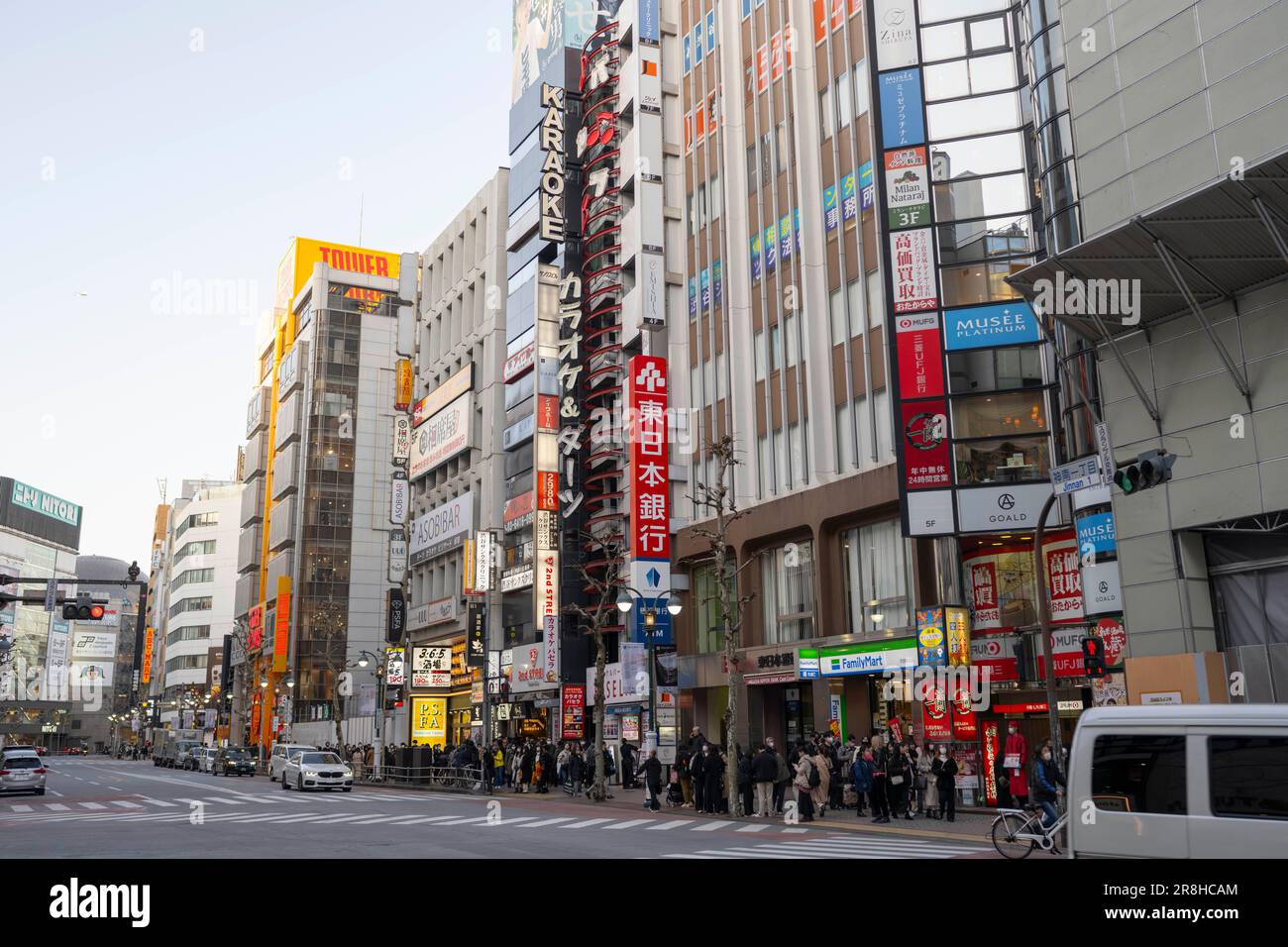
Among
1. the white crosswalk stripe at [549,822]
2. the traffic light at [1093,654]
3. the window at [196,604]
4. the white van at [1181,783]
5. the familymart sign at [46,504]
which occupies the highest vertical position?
the familymart sign at [46,504]

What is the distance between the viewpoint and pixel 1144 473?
1741cm

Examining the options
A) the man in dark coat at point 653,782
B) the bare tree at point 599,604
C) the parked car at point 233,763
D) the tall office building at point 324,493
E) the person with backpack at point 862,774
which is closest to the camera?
the person with backpack at point 862,774

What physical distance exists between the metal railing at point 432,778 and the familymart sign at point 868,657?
41.4ft

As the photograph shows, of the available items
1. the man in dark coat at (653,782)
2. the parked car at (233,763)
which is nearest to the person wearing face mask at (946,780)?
the man in dark coat at (653,782)

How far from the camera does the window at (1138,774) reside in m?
8.77

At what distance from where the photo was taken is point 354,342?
106 metres

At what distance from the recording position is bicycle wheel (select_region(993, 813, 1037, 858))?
1655cm

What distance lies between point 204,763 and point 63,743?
12480cm

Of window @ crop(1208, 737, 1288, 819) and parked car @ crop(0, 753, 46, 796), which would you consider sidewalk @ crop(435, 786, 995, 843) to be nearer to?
window @ crop(1208, 737, 1288, 819)

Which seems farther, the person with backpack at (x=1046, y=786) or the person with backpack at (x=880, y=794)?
the person with backpack at (x=880, y=794)

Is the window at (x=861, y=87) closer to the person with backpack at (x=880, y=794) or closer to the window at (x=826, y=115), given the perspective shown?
the window at (x=826, y=115)

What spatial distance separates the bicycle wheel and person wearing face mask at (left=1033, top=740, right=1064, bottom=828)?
37 cm

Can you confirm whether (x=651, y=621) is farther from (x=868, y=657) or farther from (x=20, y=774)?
(x=20, y=774)
